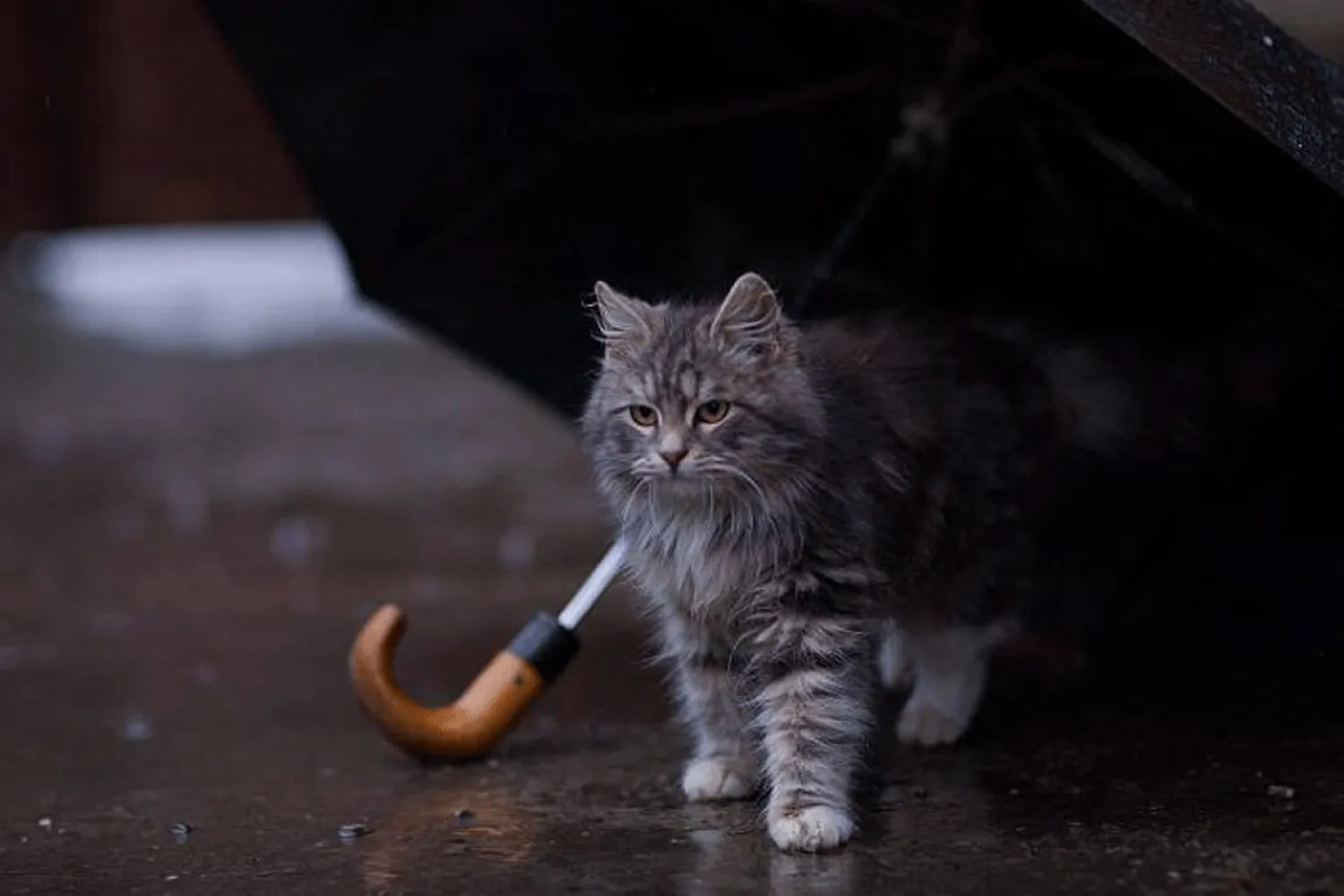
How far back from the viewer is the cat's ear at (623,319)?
3.66 m

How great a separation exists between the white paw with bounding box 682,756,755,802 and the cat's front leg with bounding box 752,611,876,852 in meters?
0.18

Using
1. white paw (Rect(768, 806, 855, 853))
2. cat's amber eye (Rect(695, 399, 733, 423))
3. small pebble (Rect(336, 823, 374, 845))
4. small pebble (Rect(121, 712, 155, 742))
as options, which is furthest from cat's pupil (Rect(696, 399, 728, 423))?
small pebble (Rect(121, 712, 155, 742))

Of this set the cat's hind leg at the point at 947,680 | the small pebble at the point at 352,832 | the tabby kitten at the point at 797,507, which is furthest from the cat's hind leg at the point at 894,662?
the small pebble at the point at 352,832

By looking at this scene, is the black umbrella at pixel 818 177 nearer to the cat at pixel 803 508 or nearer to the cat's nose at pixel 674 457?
the cat at pixel 803 508

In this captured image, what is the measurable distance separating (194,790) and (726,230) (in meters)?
1.70

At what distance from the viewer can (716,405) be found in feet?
11.6

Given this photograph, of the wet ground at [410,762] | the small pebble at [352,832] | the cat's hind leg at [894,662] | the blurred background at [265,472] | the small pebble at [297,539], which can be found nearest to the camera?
the wet ground at [410,762]

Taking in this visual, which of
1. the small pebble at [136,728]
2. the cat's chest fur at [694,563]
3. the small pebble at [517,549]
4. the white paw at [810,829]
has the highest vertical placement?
the cat's chest fur at [694,563]

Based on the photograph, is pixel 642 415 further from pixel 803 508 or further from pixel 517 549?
pixel 517 549

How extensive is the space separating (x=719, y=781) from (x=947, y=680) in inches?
24.2

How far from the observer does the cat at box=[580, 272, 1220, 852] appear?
138 inches

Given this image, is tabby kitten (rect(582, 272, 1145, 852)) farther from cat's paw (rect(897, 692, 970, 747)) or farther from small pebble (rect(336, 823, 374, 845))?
small pebble (rect(336, 823, 374, 845))

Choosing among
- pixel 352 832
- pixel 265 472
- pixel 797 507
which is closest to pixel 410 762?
pixel 352 832

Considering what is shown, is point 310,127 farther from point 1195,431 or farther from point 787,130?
point 1195,431
